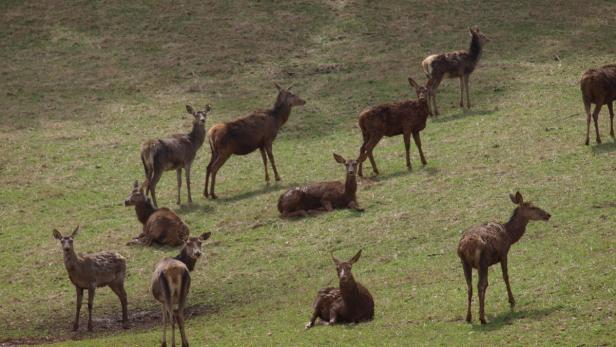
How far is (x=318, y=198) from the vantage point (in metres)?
26.1

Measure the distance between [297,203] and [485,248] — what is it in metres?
8.40

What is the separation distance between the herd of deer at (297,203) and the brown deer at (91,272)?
2cm

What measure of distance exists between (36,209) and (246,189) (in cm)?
484

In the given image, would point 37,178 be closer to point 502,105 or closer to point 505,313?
point 502,105

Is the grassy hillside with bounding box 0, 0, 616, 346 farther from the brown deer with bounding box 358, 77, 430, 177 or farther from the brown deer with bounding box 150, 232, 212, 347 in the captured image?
the brown deer with bounding box 358, 77, 430, 177

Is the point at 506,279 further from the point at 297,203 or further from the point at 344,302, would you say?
the point at 297,203

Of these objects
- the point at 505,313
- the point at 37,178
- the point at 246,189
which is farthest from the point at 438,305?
the point at 37,178

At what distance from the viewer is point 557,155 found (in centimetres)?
2784

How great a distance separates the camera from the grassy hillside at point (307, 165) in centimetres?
1989

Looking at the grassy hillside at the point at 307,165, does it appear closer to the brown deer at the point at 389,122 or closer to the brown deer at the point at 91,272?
the brown deer at the point at 91,272

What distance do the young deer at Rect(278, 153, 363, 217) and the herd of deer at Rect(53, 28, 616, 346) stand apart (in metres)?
0.02

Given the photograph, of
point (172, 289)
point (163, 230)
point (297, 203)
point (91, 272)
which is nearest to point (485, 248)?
point (172, 289)

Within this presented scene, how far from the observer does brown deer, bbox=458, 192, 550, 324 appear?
17953 mm

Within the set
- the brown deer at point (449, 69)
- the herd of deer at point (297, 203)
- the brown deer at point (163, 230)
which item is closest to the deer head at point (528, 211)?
the herd of deer at point (297, 203)
